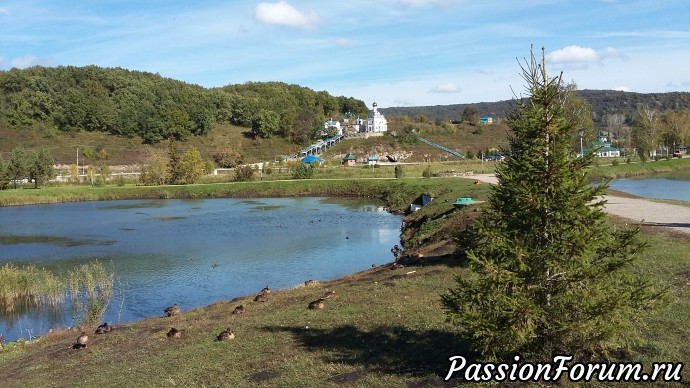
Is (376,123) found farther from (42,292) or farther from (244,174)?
(42,292)

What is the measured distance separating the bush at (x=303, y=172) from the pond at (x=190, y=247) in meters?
15.4

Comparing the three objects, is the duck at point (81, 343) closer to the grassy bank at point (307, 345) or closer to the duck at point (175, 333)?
the grassy bank at point (307, 345)

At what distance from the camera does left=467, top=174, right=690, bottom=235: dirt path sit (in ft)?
68.4

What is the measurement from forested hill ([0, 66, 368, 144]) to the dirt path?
98938 millimetres

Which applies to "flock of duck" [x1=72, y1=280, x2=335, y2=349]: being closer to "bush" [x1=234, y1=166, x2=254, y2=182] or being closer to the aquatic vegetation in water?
the aquatic vegetation in water

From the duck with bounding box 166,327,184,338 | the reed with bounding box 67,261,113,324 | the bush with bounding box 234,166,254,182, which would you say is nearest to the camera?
the duck with bounding box 166,327,184,338

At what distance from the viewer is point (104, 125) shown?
123 meters

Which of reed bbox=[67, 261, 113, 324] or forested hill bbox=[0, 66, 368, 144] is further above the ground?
forested hill bbox=[0, 66, 368, 144]

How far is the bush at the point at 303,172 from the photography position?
72375 mm

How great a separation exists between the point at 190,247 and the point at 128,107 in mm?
102438

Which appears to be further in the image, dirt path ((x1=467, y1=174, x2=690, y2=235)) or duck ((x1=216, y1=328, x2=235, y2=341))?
dirt path ((x1=467, y1=174, x2=690, y2=235))

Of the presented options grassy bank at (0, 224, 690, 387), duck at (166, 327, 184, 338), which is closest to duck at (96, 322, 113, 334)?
grassy bank at (0, 224, 690, 387)

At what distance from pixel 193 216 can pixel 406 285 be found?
116 ft

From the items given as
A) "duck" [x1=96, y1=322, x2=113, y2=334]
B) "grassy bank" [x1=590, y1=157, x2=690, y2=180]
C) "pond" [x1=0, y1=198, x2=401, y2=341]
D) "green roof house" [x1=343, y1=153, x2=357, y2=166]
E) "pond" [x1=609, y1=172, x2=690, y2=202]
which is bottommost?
"pond" [x1=0, y1=198, x2=401, y2=341]
